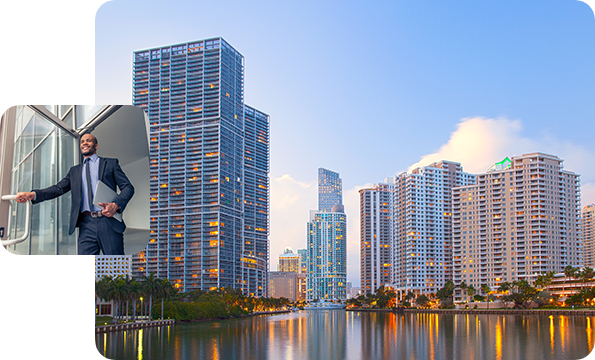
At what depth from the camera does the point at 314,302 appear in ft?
627

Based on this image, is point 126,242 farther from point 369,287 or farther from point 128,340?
point 369,287

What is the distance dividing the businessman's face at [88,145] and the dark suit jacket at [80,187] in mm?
186

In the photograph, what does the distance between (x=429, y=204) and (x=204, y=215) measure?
150 feet

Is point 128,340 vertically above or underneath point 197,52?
underneath

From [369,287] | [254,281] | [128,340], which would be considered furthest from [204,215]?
[369,287]

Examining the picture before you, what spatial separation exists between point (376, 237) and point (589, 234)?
58.5 metres

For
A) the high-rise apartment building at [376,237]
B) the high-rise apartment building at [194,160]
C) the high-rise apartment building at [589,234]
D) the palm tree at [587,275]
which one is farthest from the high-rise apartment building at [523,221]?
the high-rise apartment building at [376,237]

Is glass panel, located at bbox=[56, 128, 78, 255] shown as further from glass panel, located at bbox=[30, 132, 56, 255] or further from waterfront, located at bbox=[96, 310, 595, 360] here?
waterfront, located at bbox=[96, 310, 595, 360]

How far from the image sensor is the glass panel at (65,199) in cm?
891

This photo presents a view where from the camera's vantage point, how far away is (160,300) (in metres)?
56.8

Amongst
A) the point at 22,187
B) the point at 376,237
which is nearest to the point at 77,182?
the point at 22,187

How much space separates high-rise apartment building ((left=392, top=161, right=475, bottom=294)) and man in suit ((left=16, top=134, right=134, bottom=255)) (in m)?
102

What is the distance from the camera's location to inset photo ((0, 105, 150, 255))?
8.82 meters

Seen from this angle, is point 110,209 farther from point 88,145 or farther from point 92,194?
point 88,145
